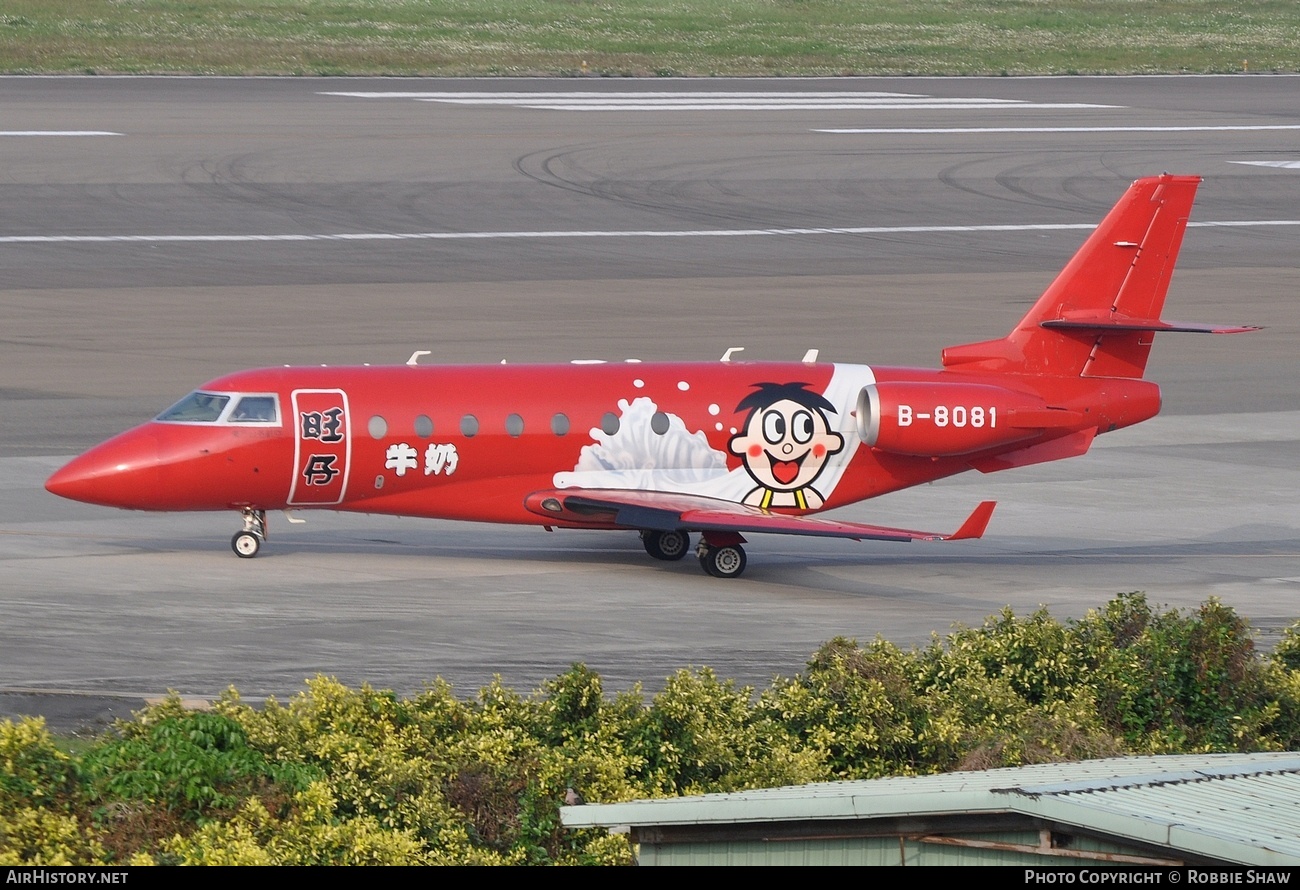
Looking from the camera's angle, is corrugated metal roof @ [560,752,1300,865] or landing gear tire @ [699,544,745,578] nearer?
corrugated metal roof @ [560,752,1300,865]

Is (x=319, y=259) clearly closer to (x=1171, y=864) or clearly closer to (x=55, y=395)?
(x=55, y=395)

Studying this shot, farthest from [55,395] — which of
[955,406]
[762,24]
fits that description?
[762,24]

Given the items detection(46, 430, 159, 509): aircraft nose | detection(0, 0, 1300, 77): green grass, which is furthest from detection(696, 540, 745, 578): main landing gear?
detection(0, 0, 1300, 77): green grass

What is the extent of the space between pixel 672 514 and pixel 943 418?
487 centimetres

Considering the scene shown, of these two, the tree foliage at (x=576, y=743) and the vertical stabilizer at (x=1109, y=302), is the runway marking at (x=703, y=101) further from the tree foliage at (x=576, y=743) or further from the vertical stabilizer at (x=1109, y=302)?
the tree foliage at (x=576, y=743)

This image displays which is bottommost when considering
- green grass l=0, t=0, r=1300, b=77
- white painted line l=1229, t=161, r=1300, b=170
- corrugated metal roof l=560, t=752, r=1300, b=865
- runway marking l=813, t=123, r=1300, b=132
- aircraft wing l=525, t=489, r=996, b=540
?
corrugated metal roof l=560, t=752, r=1300, b=865

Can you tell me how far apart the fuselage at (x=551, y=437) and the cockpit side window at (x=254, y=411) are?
0.07 ft

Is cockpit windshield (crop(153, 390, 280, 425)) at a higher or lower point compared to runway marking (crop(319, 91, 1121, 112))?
lower

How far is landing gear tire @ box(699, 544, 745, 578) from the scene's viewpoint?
31.3 m

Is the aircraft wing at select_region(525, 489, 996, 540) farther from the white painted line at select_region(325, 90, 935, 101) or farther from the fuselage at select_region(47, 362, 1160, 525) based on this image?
the white painted line at select_region(325, 90, 935, 101)

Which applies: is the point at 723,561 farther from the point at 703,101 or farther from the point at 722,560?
the point at 703,101

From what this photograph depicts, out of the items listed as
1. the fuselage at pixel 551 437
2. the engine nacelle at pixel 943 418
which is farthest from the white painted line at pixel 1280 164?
the engine nacelle at pixel 943 418

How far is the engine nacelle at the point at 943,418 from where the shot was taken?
104ft

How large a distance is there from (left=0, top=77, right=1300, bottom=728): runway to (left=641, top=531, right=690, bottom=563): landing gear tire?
427 mm
